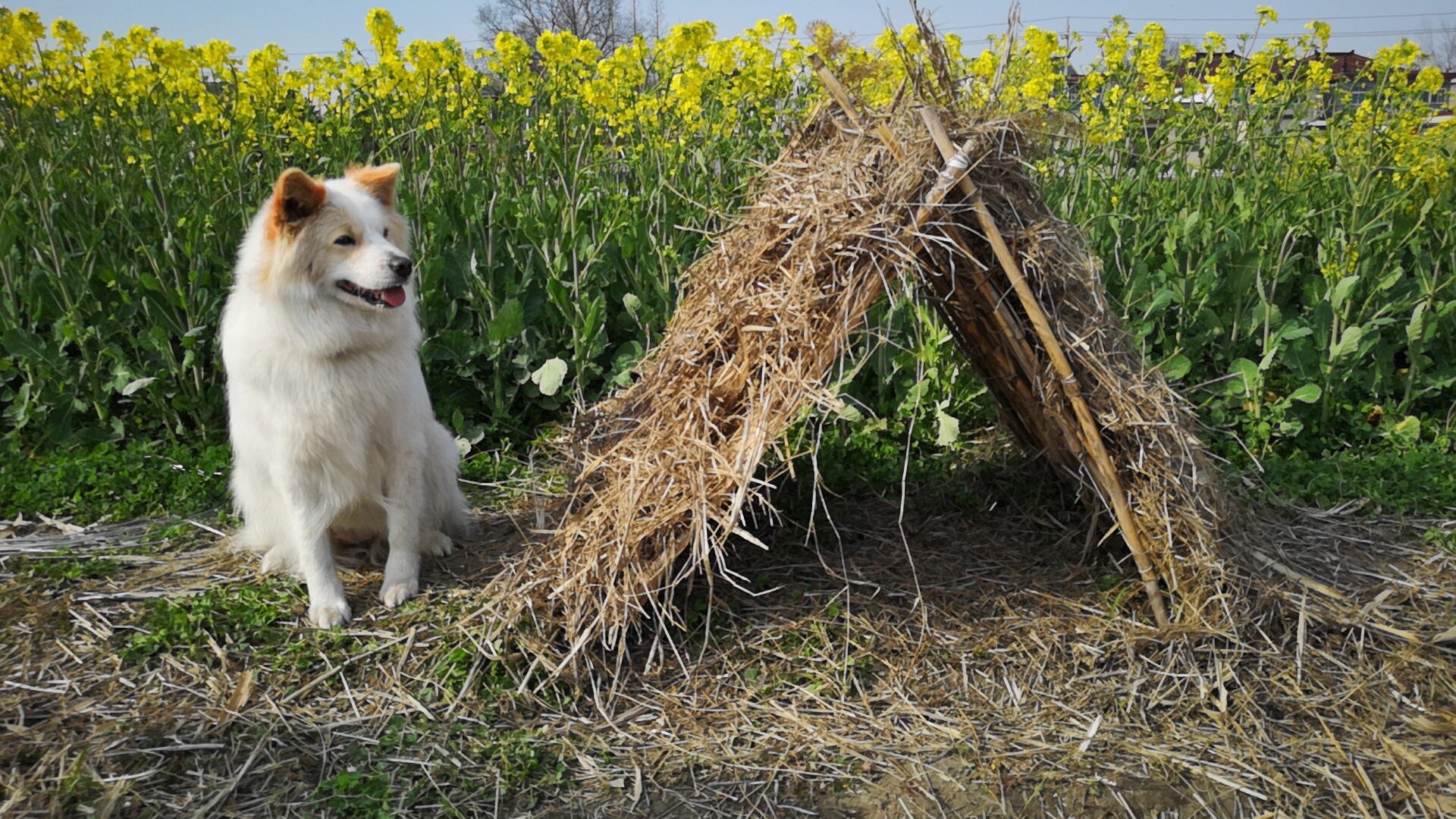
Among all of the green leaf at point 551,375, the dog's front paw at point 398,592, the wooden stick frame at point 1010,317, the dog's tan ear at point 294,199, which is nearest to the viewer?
the wooden stick frame at point 1010,317

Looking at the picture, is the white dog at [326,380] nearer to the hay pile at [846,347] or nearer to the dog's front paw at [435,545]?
the dog's front paw at [435,545]

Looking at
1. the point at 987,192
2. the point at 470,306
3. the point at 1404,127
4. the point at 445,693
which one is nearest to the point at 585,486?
the point at 445,693

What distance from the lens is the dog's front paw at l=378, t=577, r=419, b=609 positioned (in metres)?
3.51

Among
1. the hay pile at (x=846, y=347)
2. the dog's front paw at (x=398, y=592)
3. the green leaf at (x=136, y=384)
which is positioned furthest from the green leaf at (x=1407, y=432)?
the green leaf at (x=136, y=384)

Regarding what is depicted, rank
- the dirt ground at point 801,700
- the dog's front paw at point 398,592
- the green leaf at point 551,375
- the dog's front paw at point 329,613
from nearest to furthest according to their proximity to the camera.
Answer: the dirt ground at point 801,700, the dog's front paw at point 329,613, the dog's front paw at point 398,592, the green leaf at point 551,375

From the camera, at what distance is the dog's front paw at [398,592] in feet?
11.5

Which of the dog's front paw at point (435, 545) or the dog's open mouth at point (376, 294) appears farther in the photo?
the dog's front paw at point (435, 545)

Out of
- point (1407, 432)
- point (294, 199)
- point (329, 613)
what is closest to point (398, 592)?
point (329, 613)

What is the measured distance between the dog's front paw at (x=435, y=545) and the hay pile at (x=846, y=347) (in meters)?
0.73

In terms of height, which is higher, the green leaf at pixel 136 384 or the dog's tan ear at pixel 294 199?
the dog's tan ear at pixel 294 199

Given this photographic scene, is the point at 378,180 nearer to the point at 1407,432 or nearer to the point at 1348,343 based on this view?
the point at 1348,343

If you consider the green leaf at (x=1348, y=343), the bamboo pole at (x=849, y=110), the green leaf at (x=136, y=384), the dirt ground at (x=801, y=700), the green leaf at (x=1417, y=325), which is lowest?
the dirt ground at (x=801, y=700)

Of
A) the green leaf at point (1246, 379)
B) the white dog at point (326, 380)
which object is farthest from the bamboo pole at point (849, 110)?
the green leaf at point (1246, 379)

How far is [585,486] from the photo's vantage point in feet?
11.6
